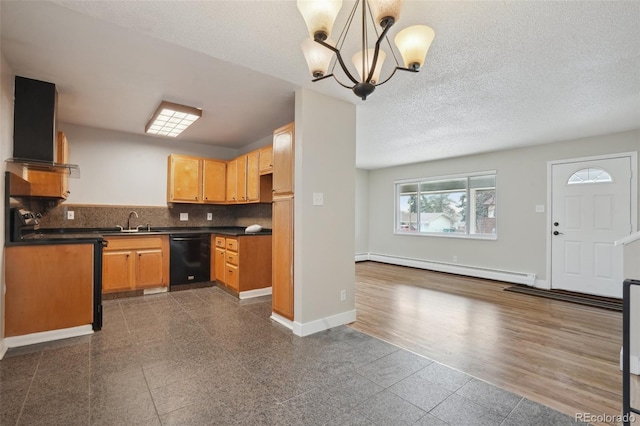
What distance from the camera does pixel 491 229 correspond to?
5.77 metres

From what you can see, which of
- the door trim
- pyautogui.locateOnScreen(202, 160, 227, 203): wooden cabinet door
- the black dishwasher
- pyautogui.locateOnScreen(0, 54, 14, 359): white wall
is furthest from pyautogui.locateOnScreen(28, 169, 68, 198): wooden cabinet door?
the door trim

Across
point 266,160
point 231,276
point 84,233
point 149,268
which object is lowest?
point 231,276

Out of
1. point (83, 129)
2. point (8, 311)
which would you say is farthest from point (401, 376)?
point (83, 129)

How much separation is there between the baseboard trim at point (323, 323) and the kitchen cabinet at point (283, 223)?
202 mm

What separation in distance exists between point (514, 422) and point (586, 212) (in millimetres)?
4272

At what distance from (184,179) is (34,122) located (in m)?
2.25

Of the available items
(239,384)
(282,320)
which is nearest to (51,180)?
(282,320)

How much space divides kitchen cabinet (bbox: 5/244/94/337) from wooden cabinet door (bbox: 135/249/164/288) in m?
1.38

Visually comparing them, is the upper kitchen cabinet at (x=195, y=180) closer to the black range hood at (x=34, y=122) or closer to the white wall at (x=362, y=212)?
the black range hood at (x=34, y=122)

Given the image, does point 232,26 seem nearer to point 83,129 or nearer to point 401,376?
point 401,376

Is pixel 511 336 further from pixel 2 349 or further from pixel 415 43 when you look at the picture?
pixel 2 349

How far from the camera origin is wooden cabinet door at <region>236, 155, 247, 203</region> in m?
4.93

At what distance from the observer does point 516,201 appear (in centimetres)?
538

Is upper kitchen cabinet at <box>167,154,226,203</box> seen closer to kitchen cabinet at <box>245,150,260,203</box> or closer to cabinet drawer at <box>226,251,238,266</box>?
kitchen cabinet at <box>245,150,260,203</box>
